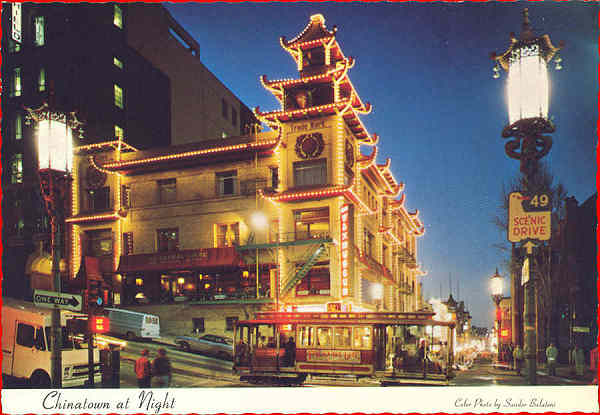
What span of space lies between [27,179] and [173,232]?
803 cm

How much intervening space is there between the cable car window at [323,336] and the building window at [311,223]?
1032 cm

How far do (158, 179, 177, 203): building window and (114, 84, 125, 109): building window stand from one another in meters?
9.95

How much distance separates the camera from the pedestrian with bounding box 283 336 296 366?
18281mm

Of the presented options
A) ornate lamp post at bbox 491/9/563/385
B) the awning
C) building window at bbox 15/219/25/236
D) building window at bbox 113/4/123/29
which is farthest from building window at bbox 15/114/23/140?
ornate lamp post at bbox 491/9/563/385

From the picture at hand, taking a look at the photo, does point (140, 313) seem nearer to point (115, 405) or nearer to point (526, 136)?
point (115, 405)

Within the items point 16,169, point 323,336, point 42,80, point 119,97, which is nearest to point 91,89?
point 119,97

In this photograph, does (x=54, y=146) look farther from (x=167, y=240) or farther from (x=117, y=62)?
(x=117, y=62)

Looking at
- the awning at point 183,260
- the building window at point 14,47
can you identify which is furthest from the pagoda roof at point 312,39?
the building window at point 14,47

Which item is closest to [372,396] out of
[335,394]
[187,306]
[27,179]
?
[335,394]

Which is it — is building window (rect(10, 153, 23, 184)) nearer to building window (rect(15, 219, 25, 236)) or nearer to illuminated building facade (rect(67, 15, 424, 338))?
building window (rect(15, 219, 25, 236))

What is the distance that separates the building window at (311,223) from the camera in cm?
2830

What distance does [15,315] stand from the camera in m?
16.9

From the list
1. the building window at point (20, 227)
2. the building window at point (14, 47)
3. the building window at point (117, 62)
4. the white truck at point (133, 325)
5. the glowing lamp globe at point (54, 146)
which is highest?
the building window at point (117, 62)

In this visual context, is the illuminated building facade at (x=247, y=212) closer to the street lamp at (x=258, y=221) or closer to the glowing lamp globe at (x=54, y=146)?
the street lamp at (x=258, y=221)
